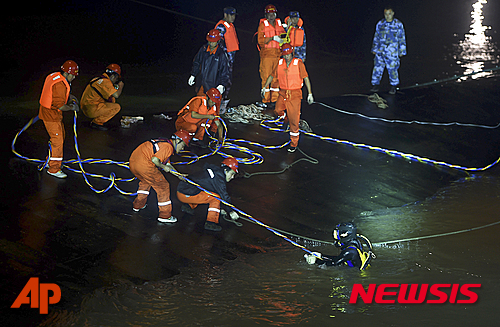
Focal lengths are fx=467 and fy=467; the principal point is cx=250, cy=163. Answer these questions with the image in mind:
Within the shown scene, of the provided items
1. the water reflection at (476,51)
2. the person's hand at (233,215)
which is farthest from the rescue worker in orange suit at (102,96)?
the water reflection at (476,51)

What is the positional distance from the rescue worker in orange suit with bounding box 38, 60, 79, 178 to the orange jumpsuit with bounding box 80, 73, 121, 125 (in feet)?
6.51

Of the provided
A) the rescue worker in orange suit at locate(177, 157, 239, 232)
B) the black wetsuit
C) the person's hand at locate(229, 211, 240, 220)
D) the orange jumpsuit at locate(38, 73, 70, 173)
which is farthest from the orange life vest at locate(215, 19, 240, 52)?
the black wetsuit

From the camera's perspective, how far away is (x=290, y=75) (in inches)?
336

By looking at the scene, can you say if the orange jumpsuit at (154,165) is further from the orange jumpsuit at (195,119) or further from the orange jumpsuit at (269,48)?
the orange jumpsuit at (269,48)

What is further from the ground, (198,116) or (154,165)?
(198,116)

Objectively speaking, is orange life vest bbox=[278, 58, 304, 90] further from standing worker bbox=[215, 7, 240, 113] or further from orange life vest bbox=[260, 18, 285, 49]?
orange life vest bbox=[260, 18, 285, 49]

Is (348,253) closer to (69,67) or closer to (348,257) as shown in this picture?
(348,257)

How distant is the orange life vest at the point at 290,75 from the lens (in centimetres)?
848

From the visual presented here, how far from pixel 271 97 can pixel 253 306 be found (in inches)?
305

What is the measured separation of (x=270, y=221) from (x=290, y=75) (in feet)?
10.3

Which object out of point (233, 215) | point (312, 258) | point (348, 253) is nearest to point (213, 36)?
point (233, 215)

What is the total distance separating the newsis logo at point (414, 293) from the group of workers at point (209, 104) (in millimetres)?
552

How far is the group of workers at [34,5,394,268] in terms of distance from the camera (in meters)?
6.05

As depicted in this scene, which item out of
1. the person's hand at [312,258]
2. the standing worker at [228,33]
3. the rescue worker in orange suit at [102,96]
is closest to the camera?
the person's hand at [312,258]
